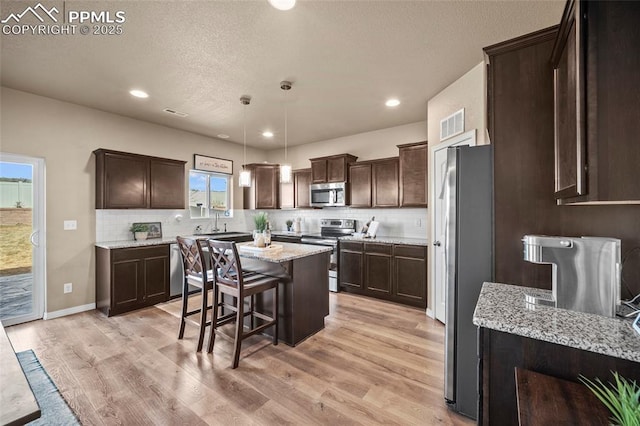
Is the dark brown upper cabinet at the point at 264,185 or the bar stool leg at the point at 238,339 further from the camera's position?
the dark brown upper cabinet at the point at 264,185

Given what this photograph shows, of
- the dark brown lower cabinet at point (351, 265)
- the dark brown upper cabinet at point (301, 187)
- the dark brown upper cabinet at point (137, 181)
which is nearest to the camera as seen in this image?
the dark brown upper cabinet at point (137, 181)

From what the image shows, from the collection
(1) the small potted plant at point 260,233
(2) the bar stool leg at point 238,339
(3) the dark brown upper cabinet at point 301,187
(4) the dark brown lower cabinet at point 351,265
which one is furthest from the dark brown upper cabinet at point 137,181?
(4) the dark brown lower cabinet at point 351,265

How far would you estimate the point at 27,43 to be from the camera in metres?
2.38

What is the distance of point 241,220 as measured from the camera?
243 inches

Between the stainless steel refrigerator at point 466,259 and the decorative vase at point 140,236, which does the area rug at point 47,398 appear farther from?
the stainless steel refrigerator at point 466,259

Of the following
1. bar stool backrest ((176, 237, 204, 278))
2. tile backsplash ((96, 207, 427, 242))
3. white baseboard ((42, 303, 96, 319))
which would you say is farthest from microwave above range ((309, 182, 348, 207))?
white baseboard ((42, 303, 96, 319))

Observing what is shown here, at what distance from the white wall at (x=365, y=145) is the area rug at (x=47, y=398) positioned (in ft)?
16.2

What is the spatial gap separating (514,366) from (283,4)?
2.56 m

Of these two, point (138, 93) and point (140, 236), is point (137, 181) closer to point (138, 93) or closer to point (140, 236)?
point (140, 236)

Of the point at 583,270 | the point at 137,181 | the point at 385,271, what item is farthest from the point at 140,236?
the point at 583,270

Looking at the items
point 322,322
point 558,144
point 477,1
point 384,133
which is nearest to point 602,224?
point 558,144

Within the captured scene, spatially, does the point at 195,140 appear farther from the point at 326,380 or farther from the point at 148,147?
the point at 326,380

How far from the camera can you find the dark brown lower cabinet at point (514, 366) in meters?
1.06

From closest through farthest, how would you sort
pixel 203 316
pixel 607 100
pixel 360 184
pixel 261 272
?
pixel 607 100 → pixel 203 316 → pixel 261 272 → pixel 360 184
